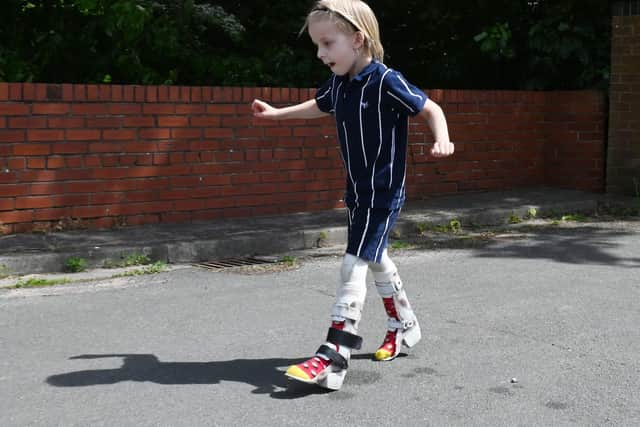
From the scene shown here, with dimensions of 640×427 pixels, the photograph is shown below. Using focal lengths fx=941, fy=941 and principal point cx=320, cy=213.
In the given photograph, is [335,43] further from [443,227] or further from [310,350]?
[443,227]

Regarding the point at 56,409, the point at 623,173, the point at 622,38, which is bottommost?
the point at 56,409

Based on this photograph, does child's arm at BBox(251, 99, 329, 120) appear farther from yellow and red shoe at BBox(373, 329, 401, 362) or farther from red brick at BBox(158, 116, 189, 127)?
red brick at BBox(158, 116, 189, 127)

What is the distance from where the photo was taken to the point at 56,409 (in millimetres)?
3834

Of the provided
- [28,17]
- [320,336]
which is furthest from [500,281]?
[28,17]

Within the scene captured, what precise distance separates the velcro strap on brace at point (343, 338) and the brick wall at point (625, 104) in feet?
24.5

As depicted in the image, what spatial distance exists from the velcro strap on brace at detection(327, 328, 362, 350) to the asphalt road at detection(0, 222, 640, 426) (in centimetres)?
19

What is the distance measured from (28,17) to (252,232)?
3711mm

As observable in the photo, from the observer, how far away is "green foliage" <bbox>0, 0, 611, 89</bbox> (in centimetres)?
952

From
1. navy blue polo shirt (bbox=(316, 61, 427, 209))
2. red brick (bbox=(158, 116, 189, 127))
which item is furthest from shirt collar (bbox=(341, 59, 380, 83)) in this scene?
red brick (bbox=(158, 116, 189, 127))

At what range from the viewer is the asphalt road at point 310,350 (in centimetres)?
380

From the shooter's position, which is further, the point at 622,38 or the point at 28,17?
the point at 622,38

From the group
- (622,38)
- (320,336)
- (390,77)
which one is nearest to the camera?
(390,77)

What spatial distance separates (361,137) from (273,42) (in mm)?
7424

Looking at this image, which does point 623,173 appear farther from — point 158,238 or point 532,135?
point 158,238
